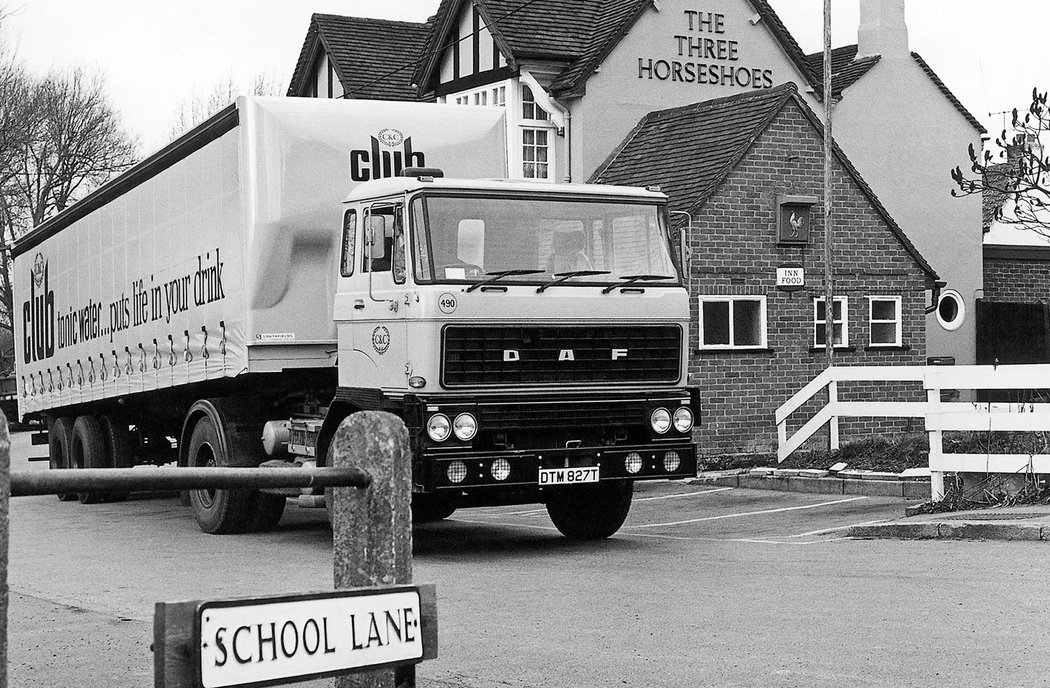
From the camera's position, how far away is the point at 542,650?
7758mm

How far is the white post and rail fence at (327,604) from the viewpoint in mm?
3602

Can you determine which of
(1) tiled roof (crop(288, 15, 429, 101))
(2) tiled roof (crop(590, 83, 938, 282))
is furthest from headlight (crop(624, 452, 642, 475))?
(1) tiled roof (crop(288, 15, 429, 101))

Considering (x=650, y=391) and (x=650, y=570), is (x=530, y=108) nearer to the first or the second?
(x=650, y=391)

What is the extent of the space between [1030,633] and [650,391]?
548 centimetres

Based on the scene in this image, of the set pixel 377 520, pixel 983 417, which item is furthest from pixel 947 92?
pixel 377 520

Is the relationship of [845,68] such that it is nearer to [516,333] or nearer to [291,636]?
[516,333]

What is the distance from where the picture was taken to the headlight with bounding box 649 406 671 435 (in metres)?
12.9

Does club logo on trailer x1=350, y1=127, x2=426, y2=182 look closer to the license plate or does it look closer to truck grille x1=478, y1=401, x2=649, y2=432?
truck grille x1=478, y1=401, x2=649, y2=432

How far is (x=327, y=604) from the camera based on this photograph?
149 inches

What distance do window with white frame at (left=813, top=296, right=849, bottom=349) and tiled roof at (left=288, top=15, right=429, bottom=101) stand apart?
546 inches

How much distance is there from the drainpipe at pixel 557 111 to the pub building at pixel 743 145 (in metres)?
0.04

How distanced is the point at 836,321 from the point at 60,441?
12.1 metres

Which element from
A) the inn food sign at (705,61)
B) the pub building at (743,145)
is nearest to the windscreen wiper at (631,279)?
the pub building at (743,145)

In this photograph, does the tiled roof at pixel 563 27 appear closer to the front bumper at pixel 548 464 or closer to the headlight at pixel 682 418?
the headlight at pixel 682 418
